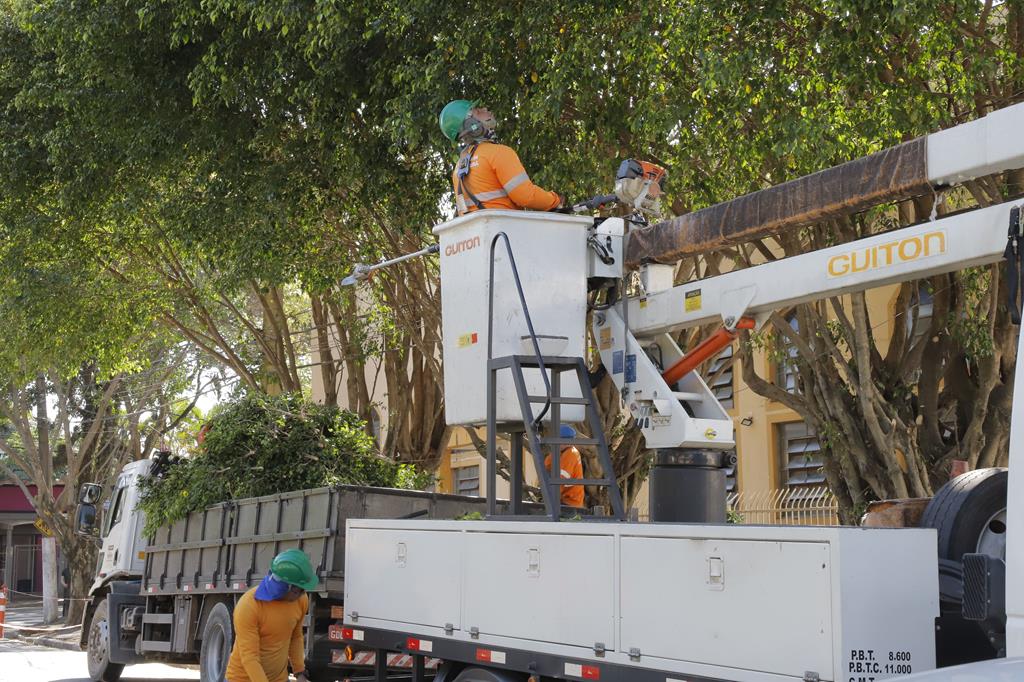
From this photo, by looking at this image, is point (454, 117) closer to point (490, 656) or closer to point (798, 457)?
point (490, 656)

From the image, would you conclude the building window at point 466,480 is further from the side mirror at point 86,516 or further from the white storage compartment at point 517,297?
the white storage compartment at point 517,297

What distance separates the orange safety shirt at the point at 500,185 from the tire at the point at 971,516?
3352mm

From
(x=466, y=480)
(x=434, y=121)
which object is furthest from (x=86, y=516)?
(x=466, y=480)

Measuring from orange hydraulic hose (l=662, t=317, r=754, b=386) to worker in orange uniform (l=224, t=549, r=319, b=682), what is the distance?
273 centimetres

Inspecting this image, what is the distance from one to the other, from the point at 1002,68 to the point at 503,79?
5049 millimetres

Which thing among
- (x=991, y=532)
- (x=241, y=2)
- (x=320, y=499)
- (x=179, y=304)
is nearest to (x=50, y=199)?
(x=179, y=304)

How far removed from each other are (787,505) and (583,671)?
15653 mm

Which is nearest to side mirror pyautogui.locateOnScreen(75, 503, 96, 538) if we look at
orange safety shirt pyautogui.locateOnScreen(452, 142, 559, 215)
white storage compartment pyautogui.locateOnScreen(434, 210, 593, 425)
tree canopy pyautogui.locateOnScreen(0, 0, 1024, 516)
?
tree canopy pyautogui.locateOnScreen(0, 0, 1024, 516)

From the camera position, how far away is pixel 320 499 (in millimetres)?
10453

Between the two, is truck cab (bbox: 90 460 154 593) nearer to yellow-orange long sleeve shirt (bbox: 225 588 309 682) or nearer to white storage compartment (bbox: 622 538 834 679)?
yellow-orange long sleeve shirt (bbox: 225 588 309 682)

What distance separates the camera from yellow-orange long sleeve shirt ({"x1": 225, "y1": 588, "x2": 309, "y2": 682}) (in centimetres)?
812

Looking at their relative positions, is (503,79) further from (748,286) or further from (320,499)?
(748,286)

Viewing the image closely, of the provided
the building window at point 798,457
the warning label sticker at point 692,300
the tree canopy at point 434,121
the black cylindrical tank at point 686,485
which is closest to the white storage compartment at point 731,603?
the black cylindrical tank at point 686,485

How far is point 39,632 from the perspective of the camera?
2720 cm
